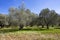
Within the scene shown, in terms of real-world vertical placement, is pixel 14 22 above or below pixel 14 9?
below

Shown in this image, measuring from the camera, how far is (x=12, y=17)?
153 feet

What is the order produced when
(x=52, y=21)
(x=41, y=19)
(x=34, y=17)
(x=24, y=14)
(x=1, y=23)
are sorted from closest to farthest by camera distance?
(x=24, y=14), (x=52, y=21), (x=41, y=19), (x=34, y=17), (x=1, y=23)

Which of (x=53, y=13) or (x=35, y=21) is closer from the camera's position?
(x=53, y=13)

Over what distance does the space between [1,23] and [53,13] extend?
96.7 feet

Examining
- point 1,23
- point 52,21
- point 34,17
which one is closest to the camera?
point 52,21

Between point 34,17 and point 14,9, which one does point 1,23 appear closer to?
point 34,17

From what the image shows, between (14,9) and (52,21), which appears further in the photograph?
(52,21)

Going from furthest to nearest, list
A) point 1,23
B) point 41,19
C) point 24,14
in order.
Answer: point 1,23
point 41,19
point 24,14

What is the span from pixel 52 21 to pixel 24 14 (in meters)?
15.8

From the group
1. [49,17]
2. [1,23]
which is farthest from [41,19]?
[1,23]

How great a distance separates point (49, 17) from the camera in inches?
2195

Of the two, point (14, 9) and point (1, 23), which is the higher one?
point (14, 9)

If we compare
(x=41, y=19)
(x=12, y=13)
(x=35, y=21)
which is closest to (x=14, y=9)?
(x=12, y=13)

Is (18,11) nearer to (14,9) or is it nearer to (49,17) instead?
(14,9)
